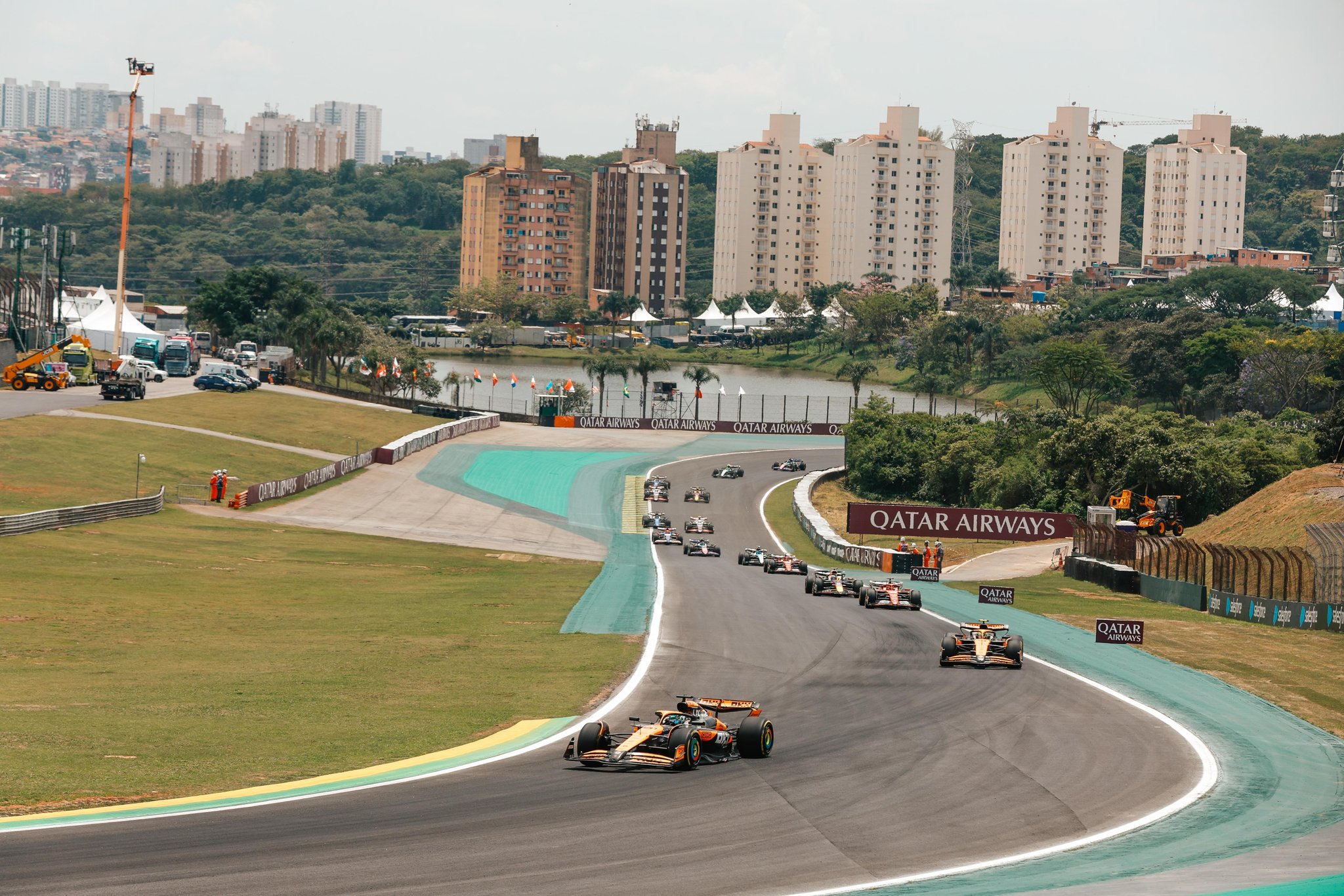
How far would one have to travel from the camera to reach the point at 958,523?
274 ft

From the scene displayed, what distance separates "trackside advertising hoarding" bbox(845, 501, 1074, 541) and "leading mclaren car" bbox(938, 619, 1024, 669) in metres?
48.4

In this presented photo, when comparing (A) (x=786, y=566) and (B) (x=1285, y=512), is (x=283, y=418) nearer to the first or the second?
(A) (x=786, y=566)

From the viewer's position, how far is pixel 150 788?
→ 2075cm

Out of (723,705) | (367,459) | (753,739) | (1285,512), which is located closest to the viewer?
(753,739)

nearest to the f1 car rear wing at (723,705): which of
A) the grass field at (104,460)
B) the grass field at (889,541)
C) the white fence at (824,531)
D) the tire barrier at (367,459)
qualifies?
the white fence at (824,531)

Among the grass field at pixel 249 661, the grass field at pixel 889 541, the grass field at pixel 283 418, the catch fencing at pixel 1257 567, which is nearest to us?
the grass field at pixel 249 661

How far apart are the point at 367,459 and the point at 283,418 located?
15.4m

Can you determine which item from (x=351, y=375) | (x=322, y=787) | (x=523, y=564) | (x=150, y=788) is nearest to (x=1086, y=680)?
(x=322, y=787)

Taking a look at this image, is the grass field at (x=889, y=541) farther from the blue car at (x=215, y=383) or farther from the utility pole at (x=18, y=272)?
the utility pole at (x=18, y=272)

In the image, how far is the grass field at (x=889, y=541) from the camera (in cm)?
7569

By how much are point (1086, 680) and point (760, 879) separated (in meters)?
17.9

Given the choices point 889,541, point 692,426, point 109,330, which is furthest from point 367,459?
point 109,330

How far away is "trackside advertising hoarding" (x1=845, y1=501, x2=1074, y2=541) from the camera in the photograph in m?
82.8

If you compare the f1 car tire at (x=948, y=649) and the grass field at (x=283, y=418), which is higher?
the grass field at (x=283, y=418)
